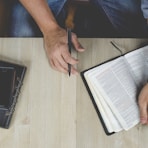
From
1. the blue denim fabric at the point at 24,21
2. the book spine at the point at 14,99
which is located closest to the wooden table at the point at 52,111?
the book spine at the point at 14,99

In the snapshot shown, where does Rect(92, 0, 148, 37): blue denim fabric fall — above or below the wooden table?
above

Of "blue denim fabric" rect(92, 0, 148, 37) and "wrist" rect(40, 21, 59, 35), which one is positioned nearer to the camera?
"wrist" rect(40, 21, 59, 35)

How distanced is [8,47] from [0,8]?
24cm

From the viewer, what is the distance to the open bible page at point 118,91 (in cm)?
110

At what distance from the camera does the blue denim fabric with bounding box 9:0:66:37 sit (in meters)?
1.28

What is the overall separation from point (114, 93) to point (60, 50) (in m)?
0.22

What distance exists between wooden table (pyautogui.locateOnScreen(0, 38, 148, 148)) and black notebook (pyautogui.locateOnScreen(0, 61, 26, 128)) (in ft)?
0.07

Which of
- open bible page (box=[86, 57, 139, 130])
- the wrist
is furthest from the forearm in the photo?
open bible page (box=[86, 57, 139, 130])

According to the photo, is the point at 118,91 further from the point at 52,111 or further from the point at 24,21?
the point at 24,21

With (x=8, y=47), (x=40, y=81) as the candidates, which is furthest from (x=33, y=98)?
(x=8, y=47)

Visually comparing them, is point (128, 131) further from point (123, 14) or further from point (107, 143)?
point (123, 14)

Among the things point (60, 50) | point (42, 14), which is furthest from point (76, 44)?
point (42, 14)

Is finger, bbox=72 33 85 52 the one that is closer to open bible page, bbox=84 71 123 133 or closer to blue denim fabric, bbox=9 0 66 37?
open bible page, bbox=84 71 123 133

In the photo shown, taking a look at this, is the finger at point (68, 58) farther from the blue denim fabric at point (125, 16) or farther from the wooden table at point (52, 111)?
the blue denim fabric at point (125, 16)
